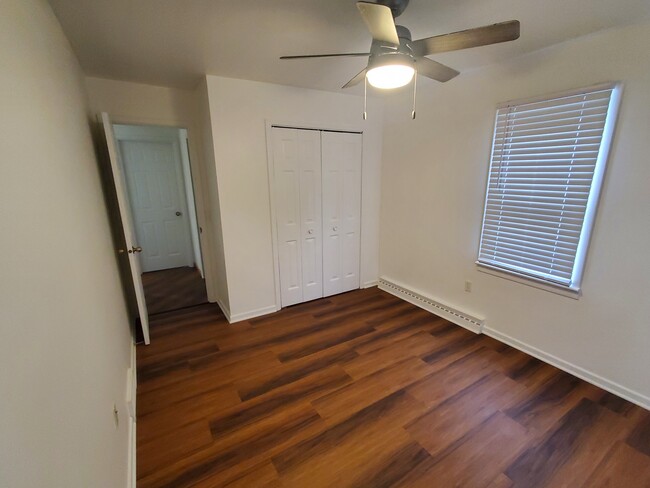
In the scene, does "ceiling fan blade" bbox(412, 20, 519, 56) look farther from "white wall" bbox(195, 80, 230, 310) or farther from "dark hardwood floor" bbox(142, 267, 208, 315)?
"dark hardwood floor" bbox(142, 267, 208, 315)

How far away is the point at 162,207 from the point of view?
4641mm

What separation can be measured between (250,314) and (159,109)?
2290 mm

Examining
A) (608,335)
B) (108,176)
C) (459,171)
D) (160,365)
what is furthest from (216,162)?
(608,335)

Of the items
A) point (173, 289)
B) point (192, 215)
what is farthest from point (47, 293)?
point (192, 215)

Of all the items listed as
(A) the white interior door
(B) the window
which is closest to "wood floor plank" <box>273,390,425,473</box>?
(B) the window

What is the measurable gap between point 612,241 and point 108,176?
4.16 m

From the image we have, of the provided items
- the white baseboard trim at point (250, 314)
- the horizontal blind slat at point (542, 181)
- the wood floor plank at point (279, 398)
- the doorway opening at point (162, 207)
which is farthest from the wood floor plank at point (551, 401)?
the doorway opening at point (162, 207)

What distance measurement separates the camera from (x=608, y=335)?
197 centimetres

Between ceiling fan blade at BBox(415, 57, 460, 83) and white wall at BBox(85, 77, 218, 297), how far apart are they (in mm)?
2237

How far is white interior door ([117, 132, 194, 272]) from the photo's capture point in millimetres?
4332

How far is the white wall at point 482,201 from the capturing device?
1777 millimetres

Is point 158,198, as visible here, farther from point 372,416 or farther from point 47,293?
point 372,416

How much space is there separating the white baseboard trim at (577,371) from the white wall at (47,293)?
2.88 meters

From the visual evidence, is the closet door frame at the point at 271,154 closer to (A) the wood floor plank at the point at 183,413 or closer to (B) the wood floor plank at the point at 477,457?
(A) the wood floor plank at the point at 183,413
